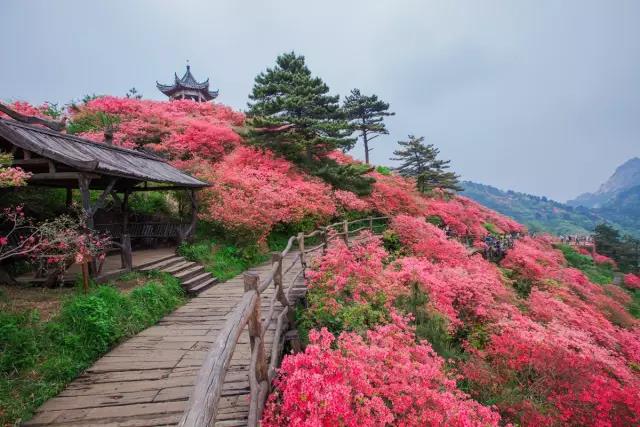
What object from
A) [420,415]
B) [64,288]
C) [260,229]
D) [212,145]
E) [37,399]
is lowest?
[420,415]

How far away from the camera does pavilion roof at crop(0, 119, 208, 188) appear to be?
18.4ft

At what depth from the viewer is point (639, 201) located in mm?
126500

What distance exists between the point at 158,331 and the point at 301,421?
4.07m

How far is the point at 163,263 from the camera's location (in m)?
8.52

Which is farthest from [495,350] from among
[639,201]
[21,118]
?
[639,201]

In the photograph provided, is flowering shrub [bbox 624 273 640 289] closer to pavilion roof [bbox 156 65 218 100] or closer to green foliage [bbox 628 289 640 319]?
green foliage [bbox 628 289 640 319]

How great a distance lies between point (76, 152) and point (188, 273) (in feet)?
12.6

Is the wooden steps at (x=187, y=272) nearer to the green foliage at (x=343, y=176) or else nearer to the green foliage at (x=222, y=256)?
the green foliage at (x=222, y=256)

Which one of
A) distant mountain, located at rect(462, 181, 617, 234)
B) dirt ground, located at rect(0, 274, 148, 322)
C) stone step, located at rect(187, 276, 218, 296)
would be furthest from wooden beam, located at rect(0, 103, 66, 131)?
distant mountain, located at rect(462, 181, 617, 234)

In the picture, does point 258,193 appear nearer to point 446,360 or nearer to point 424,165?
point 446,360

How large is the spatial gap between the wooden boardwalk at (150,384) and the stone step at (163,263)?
98.1 inches

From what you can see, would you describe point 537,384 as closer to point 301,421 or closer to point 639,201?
point 301,421

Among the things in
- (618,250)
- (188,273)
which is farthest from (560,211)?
(188,273)

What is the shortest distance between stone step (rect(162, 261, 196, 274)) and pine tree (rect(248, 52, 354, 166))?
326 inches
